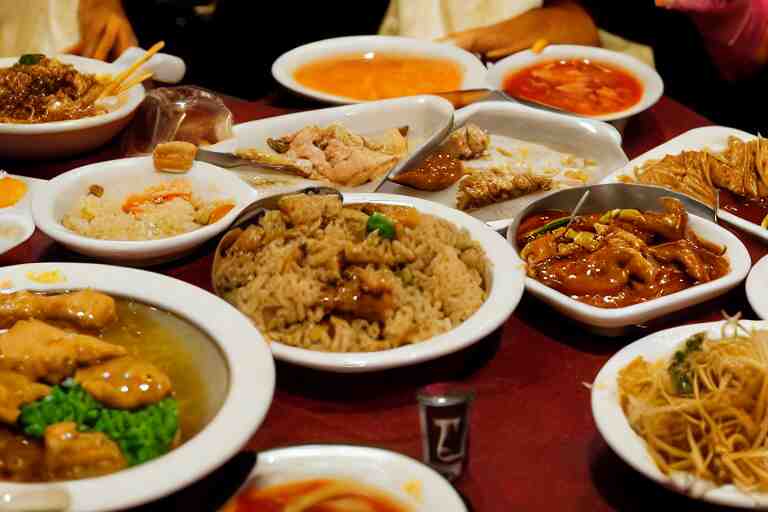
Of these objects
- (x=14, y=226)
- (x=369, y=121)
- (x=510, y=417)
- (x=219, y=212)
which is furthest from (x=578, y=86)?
(x=14, y=226)

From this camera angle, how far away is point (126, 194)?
2.52m

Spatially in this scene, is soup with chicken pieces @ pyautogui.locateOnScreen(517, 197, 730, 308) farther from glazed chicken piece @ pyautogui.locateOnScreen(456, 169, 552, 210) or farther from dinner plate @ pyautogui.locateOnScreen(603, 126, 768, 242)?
dinner plate @ pyautogui.locateOnScreen(603, 126, 768, 242)

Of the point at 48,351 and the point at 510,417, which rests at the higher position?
the point at 48,351

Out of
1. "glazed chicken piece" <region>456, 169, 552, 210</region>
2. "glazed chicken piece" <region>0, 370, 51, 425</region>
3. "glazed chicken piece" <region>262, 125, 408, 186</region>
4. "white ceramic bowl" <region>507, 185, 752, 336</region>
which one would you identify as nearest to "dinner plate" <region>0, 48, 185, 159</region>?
"glazed chicken piece" <region>262, 125, 408, 186</region>

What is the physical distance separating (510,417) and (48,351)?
3.19 ft

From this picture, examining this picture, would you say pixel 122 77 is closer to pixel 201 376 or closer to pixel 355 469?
pixel 201 376

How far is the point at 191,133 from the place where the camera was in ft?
9.42

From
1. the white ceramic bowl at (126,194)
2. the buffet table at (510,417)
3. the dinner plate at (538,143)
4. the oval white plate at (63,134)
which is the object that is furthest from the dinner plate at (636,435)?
the oval white plate at (63,134)

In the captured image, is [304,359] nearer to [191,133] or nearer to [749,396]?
[749,396]

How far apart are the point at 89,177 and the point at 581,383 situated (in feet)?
4.96

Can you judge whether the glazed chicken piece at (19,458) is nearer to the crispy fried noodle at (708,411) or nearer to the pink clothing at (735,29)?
the crispy fried noodle at (708,411)

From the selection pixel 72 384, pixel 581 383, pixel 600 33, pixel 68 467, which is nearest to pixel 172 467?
pixel 68 467

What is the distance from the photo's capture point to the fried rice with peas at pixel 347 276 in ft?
6.17

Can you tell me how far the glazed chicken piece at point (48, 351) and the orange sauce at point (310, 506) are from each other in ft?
1.48
